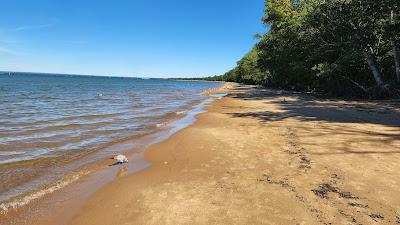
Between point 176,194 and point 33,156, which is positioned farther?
point 33,156

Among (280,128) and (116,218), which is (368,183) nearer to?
(116,218)

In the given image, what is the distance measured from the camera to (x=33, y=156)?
8.62 m

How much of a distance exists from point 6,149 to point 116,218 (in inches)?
258

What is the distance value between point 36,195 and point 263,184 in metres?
4.29

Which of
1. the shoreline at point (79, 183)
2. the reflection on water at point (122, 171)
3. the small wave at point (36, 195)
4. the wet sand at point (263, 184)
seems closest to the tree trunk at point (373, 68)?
the wet sand at point (263, 184)

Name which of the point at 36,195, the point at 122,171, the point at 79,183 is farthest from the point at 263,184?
the point at 36,195

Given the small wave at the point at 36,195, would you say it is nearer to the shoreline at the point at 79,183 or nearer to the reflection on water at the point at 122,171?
the shoreline at the point at 79,183

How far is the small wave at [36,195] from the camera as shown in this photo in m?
5.27

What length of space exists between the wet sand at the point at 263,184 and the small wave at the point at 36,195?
3.09 ft

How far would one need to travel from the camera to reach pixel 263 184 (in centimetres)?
588

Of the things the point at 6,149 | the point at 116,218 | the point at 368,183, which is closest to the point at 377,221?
the point at 368,183

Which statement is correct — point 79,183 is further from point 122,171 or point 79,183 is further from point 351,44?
point 351,44

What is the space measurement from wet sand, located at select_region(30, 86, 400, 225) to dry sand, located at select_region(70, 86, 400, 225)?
0.05ft

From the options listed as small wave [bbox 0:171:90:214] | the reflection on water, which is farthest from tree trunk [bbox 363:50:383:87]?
small wave [bbox 0:171:90:214]
